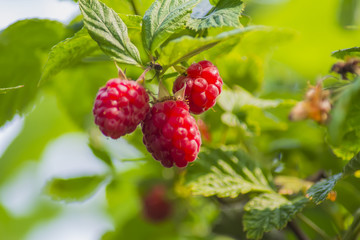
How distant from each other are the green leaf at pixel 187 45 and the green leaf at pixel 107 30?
0.09m

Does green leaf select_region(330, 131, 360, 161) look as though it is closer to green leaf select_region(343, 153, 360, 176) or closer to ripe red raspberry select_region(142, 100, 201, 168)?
green leaf select_region(343, 153, 360, 176)

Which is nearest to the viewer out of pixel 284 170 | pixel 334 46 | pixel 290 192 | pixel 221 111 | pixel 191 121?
pixel 191 121

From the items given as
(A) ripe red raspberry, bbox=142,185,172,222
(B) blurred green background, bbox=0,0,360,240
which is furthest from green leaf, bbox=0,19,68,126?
(A) ripe red raspberry, bbox=142,185,172,222

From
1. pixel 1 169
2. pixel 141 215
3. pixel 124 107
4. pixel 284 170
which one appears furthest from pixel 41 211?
pixel 124 107

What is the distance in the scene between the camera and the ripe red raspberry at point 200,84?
41.9 inches

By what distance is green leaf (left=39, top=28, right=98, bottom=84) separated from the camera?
1.10m

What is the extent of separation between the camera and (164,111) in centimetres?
106

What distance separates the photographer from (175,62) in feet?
3.43

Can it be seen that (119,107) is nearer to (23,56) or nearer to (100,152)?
(23,56)

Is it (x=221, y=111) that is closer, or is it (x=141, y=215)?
(x=221, y=111)

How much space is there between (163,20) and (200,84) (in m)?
0.17

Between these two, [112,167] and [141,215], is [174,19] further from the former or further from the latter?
[141,215]

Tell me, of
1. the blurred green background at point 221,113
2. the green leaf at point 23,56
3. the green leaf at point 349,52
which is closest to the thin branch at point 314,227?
the blurred green background at point 221,113

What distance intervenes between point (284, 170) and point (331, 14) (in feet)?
4.96
